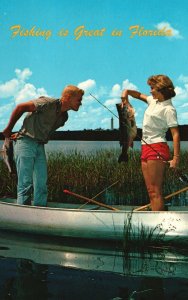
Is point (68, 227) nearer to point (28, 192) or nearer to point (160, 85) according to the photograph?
point (28, 192)

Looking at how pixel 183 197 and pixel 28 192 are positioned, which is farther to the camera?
pixel 183 197

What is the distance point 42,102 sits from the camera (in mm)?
6281

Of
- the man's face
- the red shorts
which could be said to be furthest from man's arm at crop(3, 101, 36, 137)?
the red shorts

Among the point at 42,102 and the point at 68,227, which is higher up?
the point at 42,102

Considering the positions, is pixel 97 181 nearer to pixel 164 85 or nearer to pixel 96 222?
pixel 96 222

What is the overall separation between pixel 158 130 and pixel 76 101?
51.5 inches

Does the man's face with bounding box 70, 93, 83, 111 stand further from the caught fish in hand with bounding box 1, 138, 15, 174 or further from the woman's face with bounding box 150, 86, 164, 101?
the woman's face with bounding box 150, 86, 164, 101

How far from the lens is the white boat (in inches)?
241

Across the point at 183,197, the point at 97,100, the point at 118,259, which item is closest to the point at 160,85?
the point at 97,100

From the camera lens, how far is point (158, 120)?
5516 mm

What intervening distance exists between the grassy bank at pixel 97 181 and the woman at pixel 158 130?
14.0 ft

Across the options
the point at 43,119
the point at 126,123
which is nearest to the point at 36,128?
the point at 43,119

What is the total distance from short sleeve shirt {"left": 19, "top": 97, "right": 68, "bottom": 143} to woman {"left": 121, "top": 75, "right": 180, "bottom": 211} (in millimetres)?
1322

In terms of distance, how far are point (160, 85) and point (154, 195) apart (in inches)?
51.0
